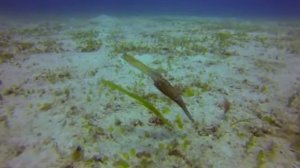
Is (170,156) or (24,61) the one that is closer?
(170,156)

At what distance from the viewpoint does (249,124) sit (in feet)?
13.2

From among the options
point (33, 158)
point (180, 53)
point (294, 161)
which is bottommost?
point (33, 158)

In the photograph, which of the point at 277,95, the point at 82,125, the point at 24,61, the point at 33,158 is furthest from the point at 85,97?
the point at 277,95

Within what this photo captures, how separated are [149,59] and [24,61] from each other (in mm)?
4287

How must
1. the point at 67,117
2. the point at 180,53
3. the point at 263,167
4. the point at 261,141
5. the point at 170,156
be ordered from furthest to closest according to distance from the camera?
the point at 180,53 < the point at 67,117 < the point at 261,141 < the point at 170,156 < the point at 263,167

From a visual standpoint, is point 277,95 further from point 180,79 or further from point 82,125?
point 82,125

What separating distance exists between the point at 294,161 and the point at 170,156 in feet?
5.64

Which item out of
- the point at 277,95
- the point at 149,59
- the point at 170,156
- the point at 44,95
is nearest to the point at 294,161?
the point at 170,156

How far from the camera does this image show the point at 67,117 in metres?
4.27

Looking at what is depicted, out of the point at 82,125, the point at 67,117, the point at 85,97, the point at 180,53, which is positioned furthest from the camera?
the point at 180,53

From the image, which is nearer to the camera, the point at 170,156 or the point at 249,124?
the point at 170,156

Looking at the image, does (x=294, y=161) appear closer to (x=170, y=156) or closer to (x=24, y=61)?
(x=170, y=156)

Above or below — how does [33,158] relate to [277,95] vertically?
below

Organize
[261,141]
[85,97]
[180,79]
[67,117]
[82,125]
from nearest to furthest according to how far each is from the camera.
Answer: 1. [261,141]
2. [82,125]
3. [67,117]
4. [85,97]
5. [180,79]
